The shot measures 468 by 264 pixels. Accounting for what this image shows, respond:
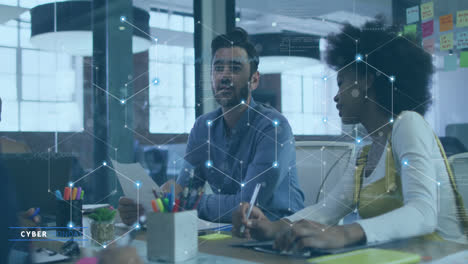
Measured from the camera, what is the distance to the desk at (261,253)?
2.00 feet

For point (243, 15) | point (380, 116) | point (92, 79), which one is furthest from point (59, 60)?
point (380, 116)

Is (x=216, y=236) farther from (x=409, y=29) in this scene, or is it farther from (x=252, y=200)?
(x=409, y=29)

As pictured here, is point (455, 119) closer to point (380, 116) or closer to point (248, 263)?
point (380, 116)

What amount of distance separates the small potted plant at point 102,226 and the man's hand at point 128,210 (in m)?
0.04

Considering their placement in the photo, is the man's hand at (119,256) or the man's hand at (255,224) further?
the man's hand at (255,224)

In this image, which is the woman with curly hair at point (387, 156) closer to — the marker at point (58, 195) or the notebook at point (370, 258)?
the notebook at point (370, 258)

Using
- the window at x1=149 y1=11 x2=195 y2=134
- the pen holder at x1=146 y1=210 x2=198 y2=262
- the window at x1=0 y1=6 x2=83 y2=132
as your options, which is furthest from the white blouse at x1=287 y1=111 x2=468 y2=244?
the window at x1=0 y1=6 x2=83 y2=132

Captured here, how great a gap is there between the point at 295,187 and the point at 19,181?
54cm

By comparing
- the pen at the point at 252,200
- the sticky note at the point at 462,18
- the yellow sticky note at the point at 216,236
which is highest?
the sticky note at the point at 462,18

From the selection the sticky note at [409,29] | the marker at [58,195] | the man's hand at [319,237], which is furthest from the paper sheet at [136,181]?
the sticky note at [409,29]

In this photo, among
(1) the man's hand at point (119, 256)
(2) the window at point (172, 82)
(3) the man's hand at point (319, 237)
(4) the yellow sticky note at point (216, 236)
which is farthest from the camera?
(2) the window at point (172, 82)

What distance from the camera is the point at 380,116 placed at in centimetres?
77

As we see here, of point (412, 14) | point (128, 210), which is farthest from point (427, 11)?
point (128, 210)

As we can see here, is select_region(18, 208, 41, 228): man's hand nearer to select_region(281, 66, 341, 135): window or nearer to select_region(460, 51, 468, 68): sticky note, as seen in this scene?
select_region(281, 66, 341, 135): window
